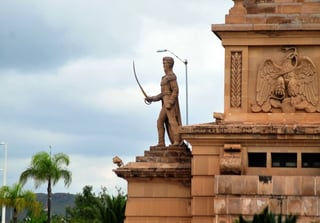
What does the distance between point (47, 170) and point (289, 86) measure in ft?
86.2

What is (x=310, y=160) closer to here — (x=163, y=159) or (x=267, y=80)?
(x=267, y=80)

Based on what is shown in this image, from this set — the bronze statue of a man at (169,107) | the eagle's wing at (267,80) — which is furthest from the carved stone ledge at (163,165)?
the eagle's wing at (267,80)

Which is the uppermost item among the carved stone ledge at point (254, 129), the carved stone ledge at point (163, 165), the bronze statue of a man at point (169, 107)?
the bronze statue of a man at point (169, 107)

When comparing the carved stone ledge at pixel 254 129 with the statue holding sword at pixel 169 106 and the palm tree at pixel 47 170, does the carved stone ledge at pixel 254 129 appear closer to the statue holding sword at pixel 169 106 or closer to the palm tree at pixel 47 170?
the statue holding sword at pixel 169 106

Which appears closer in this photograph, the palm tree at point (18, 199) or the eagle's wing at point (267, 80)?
the eagle's wing at point (267, 80)

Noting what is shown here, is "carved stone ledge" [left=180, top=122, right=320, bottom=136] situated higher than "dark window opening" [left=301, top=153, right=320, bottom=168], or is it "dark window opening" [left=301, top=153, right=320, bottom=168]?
"carved stone ledge" [left=180, top=122, right=320, bottom=136]

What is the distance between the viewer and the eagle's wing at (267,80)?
33.9m

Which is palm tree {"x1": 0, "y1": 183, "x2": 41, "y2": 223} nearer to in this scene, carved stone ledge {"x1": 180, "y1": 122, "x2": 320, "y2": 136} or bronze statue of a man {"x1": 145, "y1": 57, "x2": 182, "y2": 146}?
bronze statue of a man {"x1": 145, "y1": 57, "x2": 182, "y2": 146}

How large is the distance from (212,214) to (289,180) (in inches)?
96.9

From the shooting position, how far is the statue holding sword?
35.7 metres

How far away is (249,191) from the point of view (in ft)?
106

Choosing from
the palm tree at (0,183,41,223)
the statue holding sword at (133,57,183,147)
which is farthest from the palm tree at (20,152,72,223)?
the statue holding sword at (133,57,183,147)

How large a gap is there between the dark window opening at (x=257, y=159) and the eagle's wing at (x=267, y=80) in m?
1.59

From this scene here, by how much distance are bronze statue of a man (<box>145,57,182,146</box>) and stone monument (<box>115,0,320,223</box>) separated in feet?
1.93
